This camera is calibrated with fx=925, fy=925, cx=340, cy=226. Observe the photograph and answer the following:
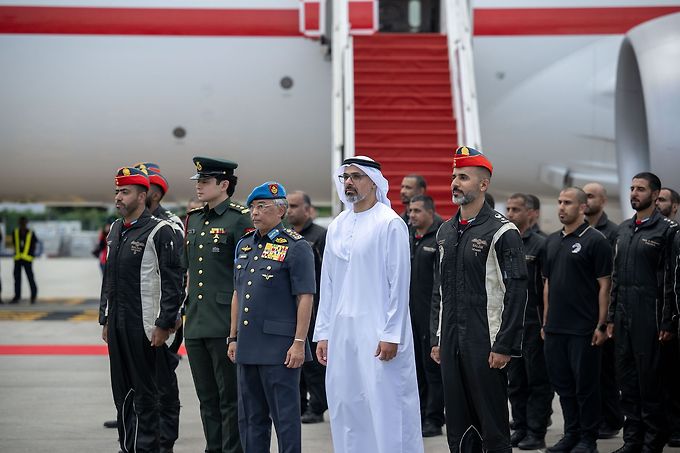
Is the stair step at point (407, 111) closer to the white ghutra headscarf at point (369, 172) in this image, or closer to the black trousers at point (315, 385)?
the black trousers at point (315, 385)

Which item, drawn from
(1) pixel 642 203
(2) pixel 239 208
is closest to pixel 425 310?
(1) pixel 642 203

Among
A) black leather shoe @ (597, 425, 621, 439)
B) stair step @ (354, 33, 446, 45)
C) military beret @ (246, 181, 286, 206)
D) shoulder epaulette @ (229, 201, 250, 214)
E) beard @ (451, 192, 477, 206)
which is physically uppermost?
stair step @ (354, 33, 446, 45)

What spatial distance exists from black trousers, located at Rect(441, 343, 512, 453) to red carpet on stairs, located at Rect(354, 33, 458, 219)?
469 cm

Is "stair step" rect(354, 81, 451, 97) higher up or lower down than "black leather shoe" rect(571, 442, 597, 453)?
higher up

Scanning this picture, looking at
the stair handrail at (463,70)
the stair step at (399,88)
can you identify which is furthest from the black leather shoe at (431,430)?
the stair step at (399,88)

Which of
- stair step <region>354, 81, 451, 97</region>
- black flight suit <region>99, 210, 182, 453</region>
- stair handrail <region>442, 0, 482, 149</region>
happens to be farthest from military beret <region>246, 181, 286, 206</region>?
stair step <region>354, 81, 451, 97</region>

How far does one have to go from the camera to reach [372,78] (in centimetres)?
1050

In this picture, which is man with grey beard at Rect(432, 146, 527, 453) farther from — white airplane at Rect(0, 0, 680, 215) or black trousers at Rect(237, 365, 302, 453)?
white airplane at Rect(0, 0, 680, 215)

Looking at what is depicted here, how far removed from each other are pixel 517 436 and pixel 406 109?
186 inches

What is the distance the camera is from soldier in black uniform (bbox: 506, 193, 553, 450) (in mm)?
6211

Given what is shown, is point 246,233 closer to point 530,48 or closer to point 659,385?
point 659,385

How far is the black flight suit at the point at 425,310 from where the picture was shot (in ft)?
21.6

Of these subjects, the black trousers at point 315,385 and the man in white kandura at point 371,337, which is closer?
the man in white kandura at point 371,337

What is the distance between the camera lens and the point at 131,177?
5395 millimetres
